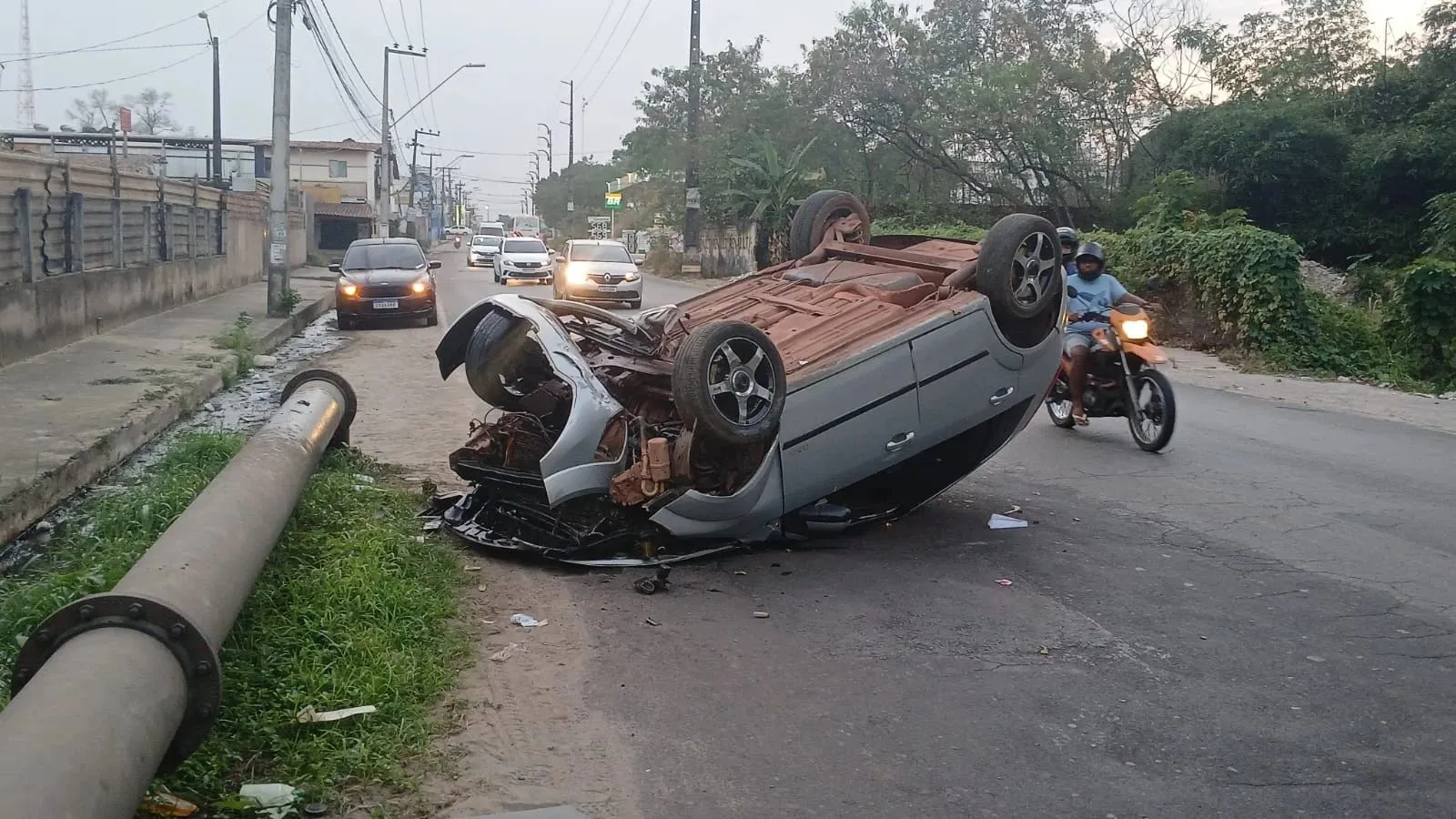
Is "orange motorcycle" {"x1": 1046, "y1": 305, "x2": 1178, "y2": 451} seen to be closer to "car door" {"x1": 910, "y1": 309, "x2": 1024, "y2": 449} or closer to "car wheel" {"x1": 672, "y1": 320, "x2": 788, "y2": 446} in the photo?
"car door" {"x1": 910, "y1": 309, "x2": 1024, "y2": 449}

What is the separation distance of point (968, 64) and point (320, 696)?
1476 inches

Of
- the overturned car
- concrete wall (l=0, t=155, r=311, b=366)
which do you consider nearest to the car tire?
the overturned car

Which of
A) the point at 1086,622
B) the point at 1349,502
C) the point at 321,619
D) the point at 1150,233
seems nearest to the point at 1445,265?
the point at 1150,233

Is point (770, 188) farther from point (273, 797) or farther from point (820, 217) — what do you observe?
point (273, 797)

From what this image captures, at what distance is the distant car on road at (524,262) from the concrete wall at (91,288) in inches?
379

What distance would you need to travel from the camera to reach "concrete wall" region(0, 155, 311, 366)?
1351cm

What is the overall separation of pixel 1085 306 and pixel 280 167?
17307 mm

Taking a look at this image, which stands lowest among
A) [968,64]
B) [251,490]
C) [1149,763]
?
[1149,763]

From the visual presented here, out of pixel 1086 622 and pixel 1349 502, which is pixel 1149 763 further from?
pixel 1349 502

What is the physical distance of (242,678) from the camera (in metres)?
4.39

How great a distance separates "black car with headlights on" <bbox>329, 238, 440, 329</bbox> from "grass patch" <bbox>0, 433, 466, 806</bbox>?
1440 centimetres

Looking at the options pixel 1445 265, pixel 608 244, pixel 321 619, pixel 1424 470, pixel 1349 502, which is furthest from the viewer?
pixel 608 244

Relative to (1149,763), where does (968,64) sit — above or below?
above

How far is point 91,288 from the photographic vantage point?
16359 mm
